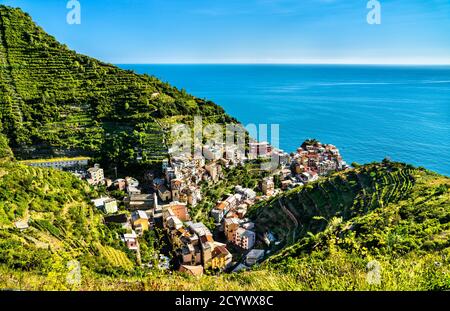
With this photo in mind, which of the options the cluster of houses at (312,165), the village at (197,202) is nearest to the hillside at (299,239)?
the village at (197,202)

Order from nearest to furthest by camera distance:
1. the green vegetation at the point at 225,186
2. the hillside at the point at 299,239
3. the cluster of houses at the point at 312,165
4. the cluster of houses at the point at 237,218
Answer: the hillside at the point at 299,239 < the cluster of houses at the point at 237,218 < the green vegetation at the point at 225,186 < the cluster of houses at the point at 312,165

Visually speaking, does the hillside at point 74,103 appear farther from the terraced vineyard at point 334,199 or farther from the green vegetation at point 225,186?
the terraced vineyard at point 334,199

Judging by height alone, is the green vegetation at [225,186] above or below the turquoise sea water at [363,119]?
below

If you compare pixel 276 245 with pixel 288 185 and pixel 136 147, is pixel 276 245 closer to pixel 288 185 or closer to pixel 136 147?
pixel 288 185

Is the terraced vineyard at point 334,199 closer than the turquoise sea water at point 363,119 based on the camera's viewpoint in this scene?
Yes
